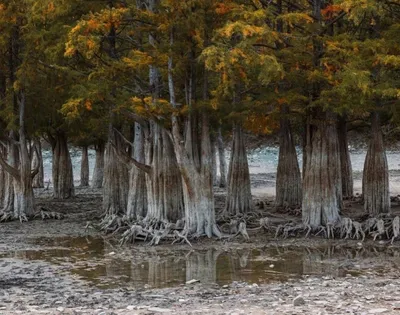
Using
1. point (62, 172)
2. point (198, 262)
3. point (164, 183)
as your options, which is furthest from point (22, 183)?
point (198, 262)

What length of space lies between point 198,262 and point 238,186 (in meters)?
8.05

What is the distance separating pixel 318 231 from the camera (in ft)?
63.0

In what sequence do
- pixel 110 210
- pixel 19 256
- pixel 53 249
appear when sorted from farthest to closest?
1. pixel 110 210
2. pixel 53 249
3. pixel 19 256

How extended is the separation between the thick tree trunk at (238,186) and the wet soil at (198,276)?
133 inches

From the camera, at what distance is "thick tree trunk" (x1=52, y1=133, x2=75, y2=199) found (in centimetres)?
3512

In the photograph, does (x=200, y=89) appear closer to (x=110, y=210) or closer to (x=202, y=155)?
(x=202, y=155)

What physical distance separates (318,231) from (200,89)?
6.10 meters

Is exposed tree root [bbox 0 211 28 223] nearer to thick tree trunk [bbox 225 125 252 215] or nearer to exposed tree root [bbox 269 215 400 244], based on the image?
thick tree trunk [bbox 225 125 252 215]

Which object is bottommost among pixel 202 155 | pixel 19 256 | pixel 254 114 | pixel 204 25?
pixel 19 256

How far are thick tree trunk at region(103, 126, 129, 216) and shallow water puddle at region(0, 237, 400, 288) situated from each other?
6.15m

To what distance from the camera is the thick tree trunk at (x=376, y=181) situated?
21719mm

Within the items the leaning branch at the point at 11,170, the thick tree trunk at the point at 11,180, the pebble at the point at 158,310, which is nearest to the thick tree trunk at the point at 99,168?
the thick tree trunk at the point at 11,180

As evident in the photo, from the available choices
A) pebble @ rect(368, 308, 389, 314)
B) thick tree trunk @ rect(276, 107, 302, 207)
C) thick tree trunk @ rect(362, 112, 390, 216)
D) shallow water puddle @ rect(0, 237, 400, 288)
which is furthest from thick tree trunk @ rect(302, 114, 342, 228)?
pebble @ rect(368, 308, 389, 314)

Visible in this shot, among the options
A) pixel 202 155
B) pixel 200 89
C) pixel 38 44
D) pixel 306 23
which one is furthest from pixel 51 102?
pixel 306 23
